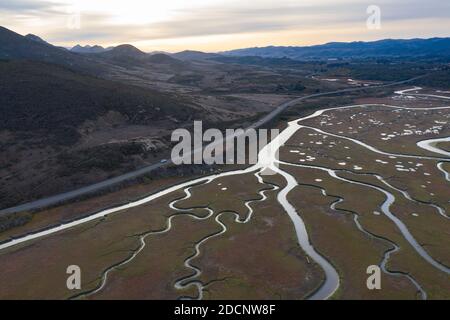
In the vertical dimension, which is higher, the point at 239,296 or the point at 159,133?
the point at 159,133

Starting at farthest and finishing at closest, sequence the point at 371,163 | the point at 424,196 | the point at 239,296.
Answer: the point at 371,163 < the point at 424,196 < the point at 239,296

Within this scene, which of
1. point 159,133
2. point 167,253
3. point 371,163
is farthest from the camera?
point 159,133

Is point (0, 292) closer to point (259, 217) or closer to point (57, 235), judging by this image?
point (57, 235)

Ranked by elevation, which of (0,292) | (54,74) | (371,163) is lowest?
(0,292)

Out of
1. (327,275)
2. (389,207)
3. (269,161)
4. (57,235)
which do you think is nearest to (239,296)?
(327,275)

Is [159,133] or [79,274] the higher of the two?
[159,133]

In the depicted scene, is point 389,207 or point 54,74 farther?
point 54,74

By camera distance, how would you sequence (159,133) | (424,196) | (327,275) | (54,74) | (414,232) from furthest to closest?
(54,74) → (159,133) → (424,196) → (414,232) → (327,275)

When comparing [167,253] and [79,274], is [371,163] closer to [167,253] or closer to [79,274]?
[167,253]

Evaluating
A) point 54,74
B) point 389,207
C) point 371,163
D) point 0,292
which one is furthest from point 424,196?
point 54,74
